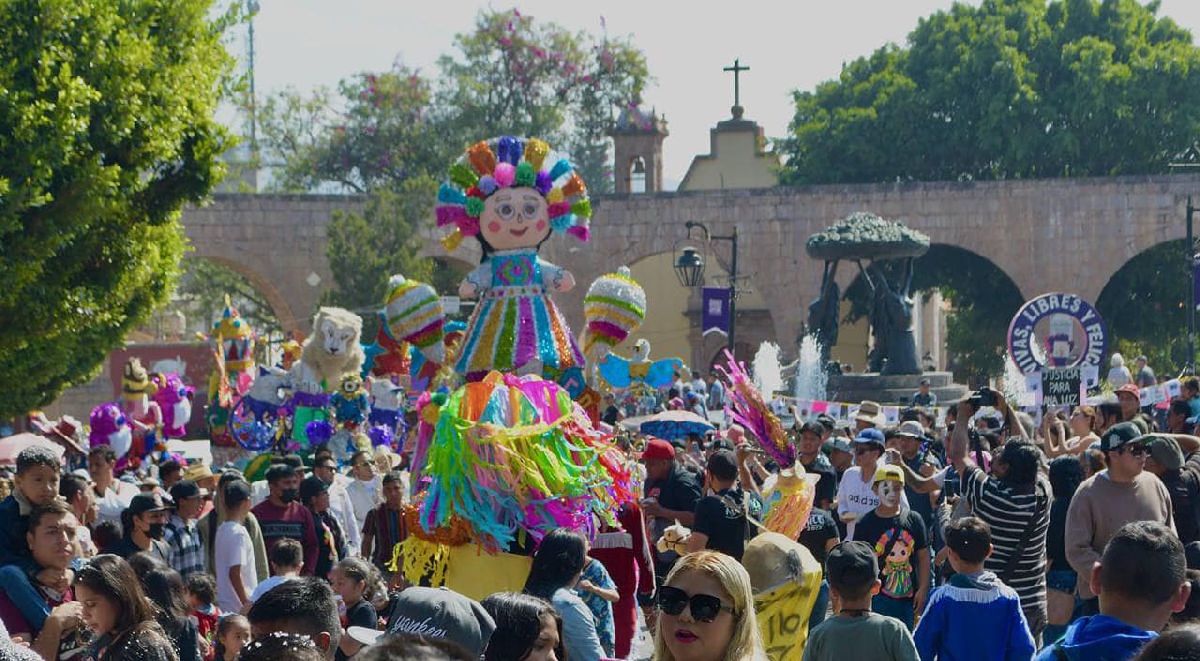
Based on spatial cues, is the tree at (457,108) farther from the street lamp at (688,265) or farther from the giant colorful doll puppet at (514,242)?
the giant colorful doll puppet at (514,242)

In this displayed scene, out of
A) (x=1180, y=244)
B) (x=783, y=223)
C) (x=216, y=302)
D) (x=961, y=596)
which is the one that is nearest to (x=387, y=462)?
(x=961, y=596)

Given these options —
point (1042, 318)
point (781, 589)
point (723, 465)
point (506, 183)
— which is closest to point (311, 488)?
point (723, 465)

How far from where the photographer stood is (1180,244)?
38438mm

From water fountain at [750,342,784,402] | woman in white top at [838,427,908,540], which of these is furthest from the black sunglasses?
water fountain at [750,342,784,402]

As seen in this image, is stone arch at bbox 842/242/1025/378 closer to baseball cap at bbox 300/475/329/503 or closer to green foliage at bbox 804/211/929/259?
green foliage at bbox 804/211/929/259

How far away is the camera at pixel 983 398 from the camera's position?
1111 cm

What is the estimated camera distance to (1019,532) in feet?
27.0

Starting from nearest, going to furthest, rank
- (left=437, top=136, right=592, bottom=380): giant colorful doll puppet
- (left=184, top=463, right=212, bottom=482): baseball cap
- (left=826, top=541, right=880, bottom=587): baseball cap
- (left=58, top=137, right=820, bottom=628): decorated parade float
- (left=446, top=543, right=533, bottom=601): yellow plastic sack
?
(left=826, top=541, right=880, bottom=587): baseball cap
(left=446, top=543, right=533, bottom=601): yellow plastic sack
(left=58, top=137, right=820, bottom=628): decorated parade float
(left=184, top=463, right=212, bottom=482): baseball cap
(left=437, top=136, right=592, bottom=380): giant colorful doll puppet

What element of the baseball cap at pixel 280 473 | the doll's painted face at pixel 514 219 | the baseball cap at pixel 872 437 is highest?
the doll's painted face at pixel 514 219

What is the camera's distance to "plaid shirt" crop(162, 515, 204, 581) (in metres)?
8.79

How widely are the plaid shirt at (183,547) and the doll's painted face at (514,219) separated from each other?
4617 mm

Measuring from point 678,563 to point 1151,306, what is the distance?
36.3 metres

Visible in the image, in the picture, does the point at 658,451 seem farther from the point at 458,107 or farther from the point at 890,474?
the point at 458,107

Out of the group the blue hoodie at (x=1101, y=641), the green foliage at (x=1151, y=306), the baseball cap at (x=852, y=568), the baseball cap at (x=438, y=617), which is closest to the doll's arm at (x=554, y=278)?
the baseball cap at (x=852, y=568)
